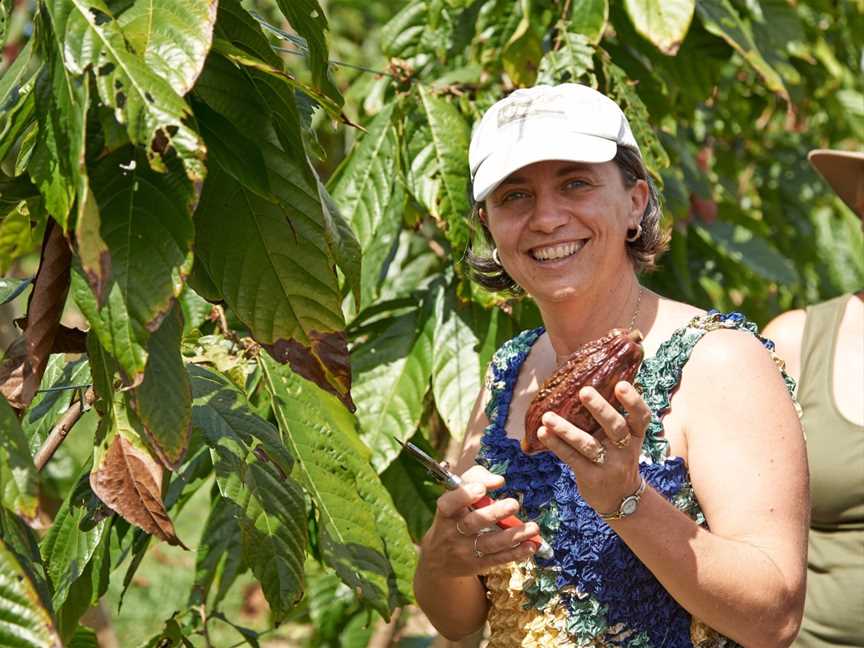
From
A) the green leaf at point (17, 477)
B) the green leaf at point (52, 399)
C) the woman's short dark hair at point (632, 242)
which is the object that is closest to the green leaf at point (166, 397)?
the green leaf at point (17, 477)

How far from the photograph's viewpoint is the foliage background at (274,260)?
44.8 inches

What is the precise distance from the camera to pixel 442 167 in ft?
7.36

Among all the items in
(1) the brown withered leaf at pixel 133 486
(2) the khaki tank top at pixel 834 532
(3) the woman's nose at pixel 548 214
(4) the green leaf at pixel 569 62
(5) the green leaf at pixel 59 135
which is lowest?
(2) the khaki tank top at pixel 834 532

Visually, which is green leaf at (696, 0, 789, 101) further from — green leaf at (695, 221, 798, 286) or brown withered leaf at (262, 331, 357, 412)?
brown withered leaf at (262, 331, 357, 412)

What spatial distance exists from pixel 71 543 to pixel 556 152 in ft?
2.77

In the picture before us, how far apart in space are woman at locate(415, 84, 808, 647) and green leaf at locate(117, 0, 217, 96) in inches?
20.3

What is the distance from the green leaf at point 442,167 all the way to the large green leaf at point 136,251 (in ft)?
3.38

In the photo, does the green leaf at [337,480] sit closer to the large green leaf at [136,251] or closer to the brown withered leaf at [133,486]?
the brown withered leaf at [133,486]

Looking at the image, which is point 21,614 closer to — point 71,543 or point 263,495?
point 263,495

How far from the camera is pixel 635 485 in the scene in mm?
1385

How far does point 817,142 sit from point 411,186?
2.18 m

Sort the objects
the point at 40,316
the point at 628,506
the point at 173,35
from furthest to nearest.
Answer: the point at 628,506 < the point at 40,316 < the point at 173,35

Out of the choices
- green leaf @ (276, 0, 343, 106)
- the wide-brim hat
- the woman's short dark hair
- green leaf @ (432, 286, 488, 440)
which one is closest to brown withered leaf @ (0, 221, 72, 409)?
green leaf @ (276, 0, 343, 106)

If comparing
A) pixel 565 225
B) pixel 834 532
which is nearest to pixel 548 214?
pixel 565 225
